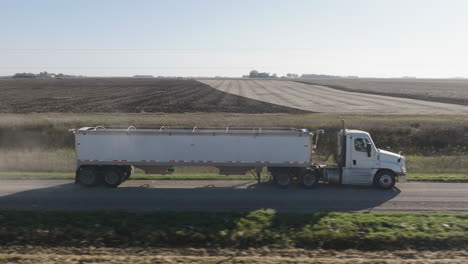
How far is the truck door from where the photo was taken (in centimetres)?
1836

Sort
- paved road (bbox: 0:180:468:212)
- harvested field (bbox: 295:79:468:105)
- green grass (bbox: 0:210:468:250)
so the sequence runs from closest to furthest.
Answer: green grass (bbox: 0:210:468:250) < paved road (bbox: 0:180:468:212) < harvested field (bbox: 295:79:468:105)

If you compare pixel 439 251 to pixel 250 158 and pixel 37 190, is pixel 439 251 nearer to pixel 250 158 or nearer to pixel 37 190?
pixel 250 158

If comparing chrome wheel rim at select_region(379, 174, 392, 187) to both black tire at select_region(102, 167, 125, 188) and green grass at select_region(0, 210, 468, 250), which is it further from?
black tire at select_region(102, 167, 125, 188)

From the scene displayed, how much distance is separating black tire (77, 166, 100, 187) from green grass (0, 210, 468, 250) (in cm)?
558

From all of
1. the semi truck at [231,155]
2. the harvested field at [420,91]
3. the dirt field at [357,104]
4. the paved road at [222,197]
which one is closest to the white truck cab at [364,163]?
the semi truck at [231,155]

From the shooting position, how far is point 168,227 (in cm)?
1175

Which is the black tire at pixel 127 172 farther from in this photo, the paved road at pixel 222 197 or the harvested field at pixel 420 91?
the harvested field at pixel 420 91

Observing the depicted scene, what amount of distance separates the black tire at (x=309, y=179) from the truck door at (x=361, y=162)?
134cm

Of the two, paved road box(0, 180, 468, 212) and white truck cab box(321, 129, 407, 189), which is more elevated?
white truck cab box(321, 129, 407, 189)

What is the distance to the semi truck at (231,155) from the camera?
18188 millimetres

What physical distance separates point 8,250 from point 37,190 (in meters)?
7.96

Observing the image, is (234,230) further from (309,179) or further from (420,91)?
(420,91)

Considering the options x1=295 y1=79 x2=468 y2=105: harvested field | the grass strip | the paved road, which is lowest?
→ the paved road

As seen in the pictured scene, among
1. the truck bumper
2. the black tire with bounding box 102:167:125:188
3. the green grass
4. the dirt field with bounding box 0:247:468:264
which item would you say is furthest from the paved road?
the dirt field with bounding box 0:247:468:264
